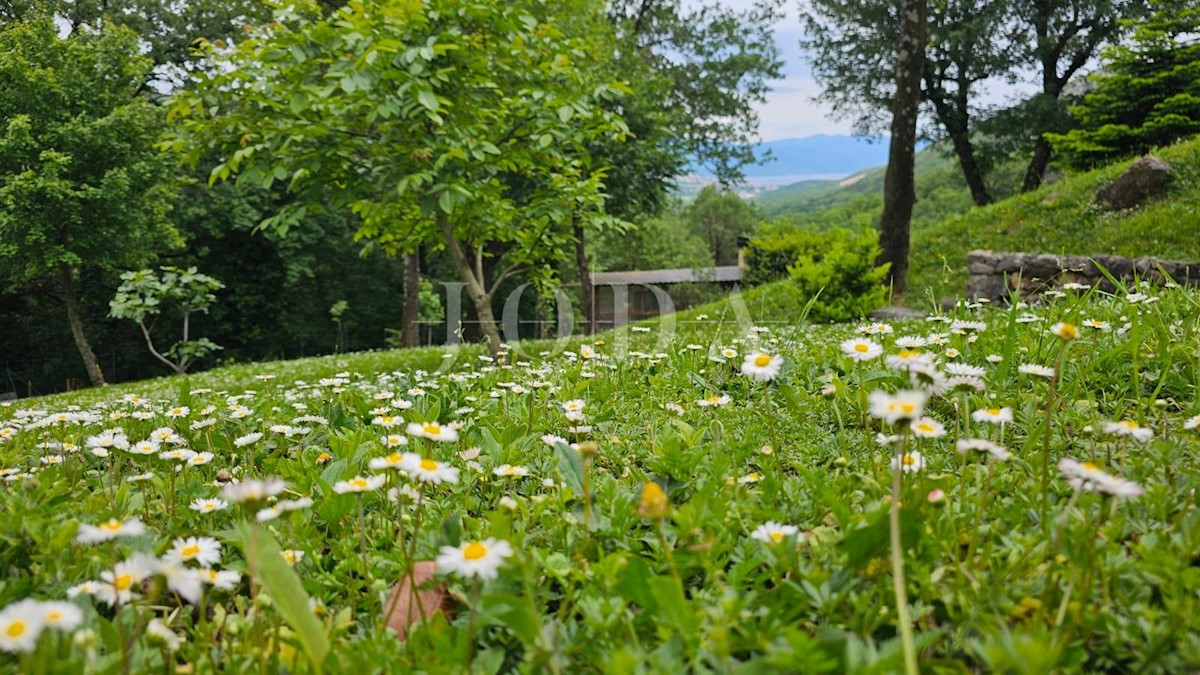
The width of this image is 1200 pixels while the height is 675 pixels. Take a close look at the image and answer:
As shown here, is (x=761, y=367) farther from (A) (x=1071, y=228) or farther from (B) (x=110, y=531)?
(A) (x=1071, y=228)

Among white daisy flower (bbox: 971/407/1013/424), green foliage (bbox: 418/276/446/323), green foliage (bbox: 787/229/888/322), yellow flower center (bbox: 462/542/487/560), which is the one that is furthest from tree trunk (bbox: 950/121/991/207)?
yellow flower center (bbox: 462/542/487/560)

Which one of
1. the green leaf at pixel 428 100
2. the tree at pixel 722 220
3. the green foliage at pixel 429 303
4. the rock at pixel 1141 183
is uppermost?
the tree at pixel 722 220

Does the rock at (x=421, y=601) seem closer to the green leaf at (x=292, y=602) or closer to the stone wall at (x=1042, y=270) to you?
the green leaf at (x=292, y=602)

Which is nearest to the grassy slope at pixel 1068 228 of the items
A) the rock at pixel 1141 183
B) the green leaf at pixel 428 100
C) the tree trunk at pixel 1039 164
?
the rock at pixel 1141 183

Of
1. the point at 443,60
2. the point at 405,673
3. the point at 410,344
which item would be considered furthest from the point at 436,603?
the point at 410,344

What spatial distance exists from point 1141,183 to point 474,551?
11.1 meters

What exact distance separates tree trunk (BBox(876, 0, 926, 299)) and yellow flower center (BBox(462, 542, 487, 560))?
8.46 m

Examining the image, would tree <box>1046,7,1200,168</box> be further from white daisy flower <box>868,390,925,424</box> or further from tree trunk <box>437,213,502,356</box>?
white daisy flower <box>868,390,925,424</box>

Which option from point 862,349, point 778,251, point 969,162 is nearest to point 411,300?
point 778,251

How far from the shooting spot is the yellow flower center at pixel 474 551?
95cm

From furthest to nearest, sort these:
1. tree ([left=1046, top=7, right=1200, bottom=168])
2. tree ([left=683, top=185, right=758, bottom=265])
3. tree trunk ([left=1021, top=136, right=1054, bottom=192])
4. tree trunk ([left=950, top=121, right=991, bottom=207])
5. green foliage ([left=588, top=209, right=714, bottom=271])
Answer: tree ([left=683, top=185, right=758, bottom=265]), green foliage ([left=588, top=209, right=714, bottom=271]), tree trunk ([left=950, top=121, right=991, bottom=207]), tree trunk ([left=1021, top=136, right=1054, bottom=192]), tree ([left=1046, top=7, right=1200, bottom=168])

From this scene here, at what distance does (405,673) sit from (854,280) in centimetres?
755

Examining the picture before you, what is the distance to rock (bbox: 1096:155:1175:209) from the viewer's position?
8.68 m

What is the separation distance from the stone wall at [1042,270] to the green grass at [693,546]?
4.75 m
